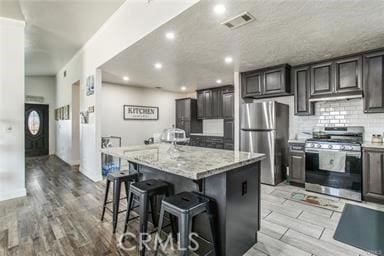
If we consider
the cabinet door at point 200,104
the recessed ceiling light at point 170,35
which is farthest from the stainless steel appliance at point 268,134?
the cabinet door at point 200,104

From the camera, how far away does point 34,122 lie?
762cm

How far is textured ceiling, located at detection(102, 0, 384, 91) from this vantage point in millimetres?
2064

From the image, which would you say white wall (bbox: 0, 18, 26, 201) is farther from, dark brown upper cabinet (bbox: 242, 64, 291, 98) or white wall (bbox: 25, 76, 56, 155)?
white wall (bbox: 25, 76, 56, 155)

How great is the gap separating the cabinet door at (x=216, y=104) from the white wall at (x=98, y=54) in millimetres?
3288

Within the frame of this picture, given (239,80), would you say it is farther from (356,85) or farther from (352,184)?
(352,184)

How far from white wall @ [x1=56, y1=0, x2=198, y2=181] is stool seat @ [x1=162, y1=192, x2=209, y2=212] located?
6.12ft

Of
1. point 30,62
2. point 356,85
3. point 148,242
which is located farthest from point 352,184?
point 30,62

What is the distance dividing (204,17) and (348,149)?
303cm

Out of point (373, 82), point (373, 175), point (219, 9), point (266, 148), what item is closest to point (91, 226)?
point (219, 9)

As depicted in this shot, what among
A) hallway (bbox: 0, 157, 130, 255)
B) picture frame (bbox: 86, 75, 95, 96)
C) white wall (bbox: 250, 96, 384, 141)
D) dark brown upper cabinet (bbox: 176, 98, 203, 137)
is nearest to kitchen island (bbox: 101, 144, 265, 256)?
hallway (bbox: 0, 157, 130, 255)

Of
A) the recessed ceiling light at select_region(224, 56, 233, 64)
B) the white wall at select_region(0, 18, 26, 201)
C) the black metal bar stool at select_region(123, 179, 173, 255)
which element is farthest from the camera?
the recessed ceiling light at select_region(224, 56, 233, 64)

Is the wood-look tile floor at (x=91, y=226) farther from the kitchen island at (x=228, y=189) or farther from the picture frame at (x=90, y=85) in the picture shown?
the picture frame at (x=90, y=85)

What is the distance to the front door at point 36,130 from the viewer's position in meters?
7.44

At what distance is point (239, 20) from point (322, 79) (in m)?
2.37
